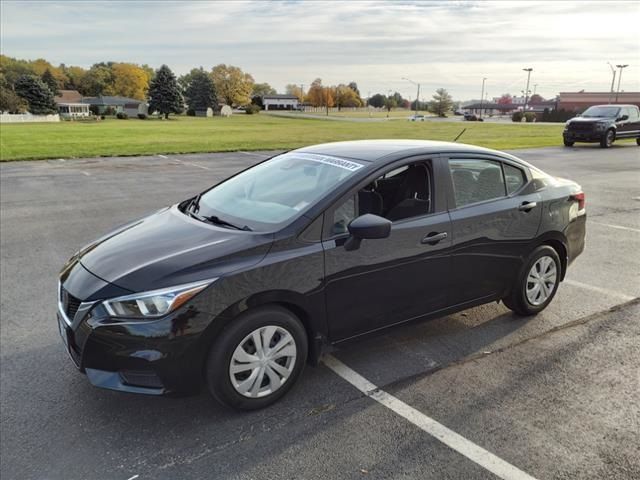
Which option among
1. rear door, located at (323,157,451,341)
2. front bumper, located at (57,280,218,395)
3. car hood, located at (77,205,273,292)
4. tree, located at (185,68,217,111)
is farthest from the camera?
tree, located at (185,68,217,111)

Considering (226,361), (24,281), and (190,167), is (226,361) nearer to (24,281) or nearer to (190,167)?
(24,281)

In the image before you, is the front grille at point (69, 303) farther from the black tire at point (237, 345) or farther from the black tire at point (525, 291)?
the black tire at point (525, 291)

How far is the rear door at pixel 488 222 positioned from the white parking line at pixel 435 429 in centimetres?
104

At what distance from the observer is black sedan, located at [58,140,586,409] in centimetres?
293

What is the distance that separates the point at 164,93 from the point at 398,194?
279 feet

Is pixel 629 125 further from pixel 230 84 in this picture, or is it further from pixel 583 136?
pixel 230 84

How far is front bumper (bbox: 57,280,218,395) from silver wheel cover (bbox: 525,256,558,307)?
2.96 metres

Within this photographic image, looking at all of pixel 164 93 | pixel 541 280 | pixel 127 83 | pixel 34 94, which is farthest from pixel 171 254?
pixel 127 83

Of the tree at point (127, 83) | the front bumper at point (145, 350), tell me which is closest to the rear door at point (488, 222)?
the front bumper at point (145, 350)

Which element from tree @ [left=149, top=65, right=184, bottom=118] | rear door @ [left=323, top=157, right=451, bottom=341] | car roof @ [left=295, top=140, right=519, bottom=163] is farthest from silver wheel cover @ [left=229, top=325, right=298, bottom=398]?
tree @ [left=149, top=65, right=184, bottom=118]

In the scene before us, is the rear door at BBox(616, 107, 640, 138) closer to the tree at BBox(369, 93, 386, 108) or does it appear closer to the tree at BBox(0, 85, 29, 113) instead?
the tree at BBox(0, 85, 29, 113)

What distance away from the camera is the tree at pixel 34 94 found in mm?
79438

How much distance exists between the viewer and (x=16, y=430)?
304 cm

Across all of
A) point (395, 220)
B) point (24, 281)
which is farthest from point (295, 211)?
point (24, 281)
